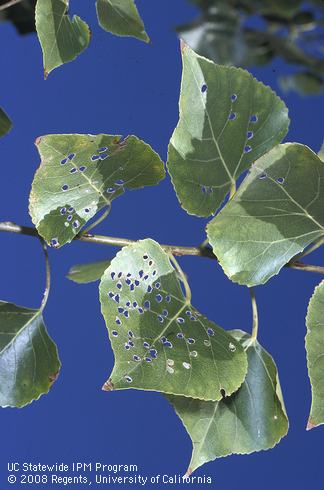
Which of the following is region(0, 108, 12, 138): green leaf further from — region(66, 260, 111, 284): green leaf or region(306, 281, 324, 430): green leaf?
region(306, 281, 324, 430): green leaf

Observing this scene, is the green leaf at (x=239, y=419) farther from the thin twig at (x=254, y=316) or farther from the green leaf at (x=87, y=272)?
the green leaf at (x=87, y=272)

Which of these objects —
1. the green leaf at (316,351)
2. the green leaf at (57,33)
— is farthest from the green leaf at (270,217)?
the green leaf at (57,33)

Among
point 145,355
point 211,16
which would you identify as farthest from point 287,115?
point 211,16

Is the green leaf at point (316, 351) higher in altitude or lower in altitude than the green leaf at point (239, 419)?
higher

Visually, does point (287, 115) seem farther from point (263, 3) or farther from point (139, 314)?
point (263, 3)

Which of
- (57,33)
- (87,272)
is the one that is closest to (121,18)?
(57,33)
